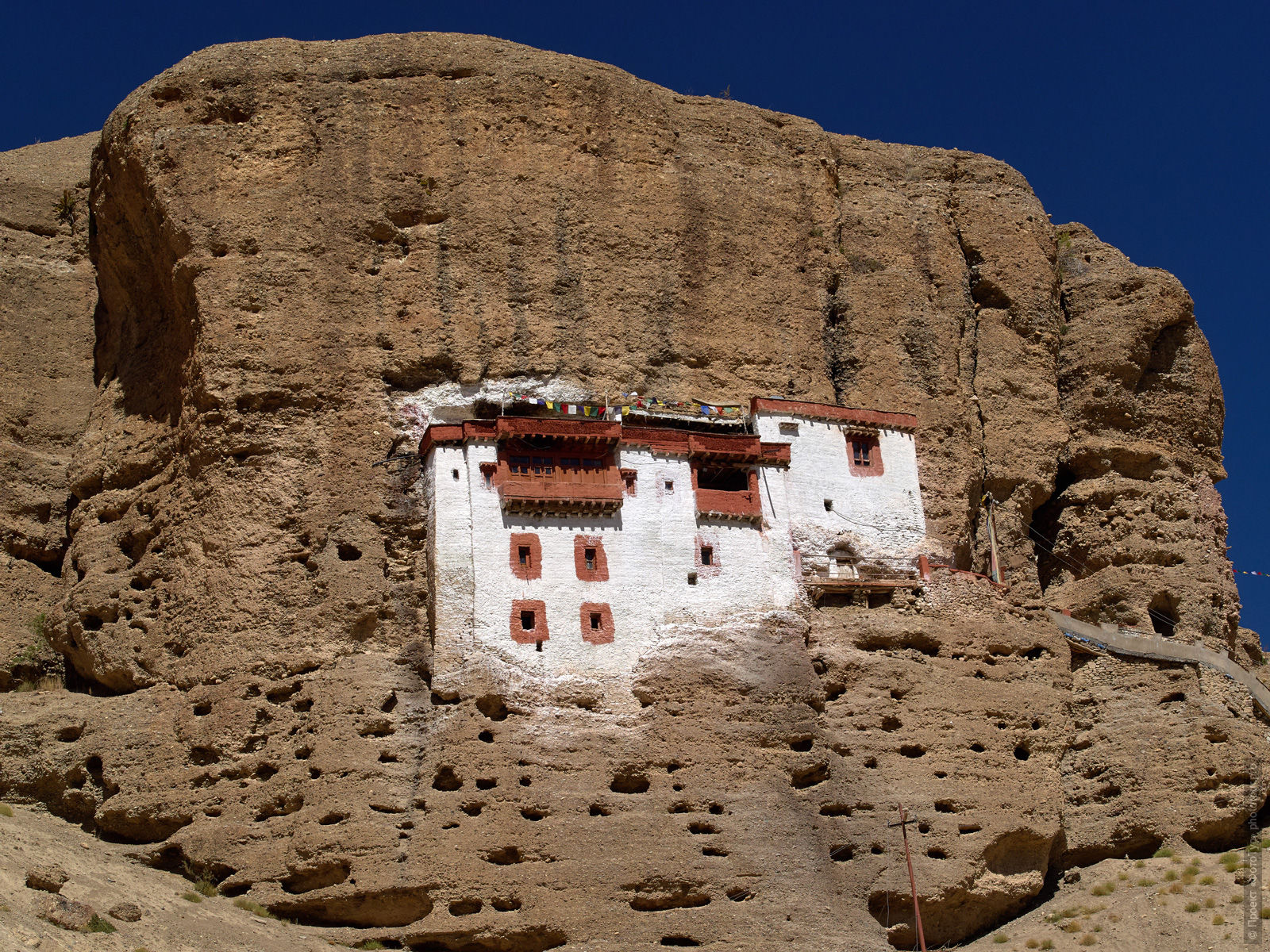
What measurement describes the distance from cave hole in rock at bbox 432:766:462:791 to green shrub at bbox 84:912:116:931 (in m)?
6.87

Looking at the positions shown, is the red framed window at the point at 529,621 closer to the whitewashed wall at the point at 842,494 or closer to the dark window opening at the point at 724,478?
the dark window opening at the point at 724,478

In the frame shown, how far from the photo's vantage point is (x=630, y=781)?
116 feet

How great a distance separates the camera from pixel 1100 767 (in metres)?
39.6

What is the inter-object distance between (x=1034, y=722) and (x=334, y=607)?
1570 centimetres

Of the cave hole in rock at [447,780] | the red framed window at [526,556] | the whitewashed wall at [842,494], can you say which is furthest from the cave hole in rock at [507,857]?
the whitewashed wall at [842,494]

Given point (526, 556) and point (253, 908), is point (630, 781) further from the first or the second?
point (253, 908)

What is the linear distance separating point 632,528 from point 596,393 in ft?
12.2

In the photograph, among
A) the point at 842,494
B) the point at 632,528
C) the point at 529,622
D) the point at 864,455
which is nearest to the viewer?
the point at 529,622

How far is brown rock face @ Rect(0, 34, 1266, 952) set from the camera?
34344 millimetres

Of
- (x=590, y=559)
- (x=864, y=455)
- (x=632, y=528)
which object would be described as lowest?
(x=590, y=559)

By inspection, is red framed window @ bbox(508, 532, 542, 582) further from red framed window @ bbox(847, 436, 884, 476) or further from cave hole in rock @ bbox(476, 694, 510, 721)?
red framed window @ bbox(847, 436, 884, 476)

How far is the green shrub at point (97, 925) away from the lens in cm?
2977

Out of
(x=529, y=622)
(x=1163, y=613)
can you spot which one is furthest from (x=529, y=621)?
(x=1163, y=613)

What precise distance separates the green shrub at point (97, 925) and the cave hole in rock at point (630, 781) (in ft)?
33.4
